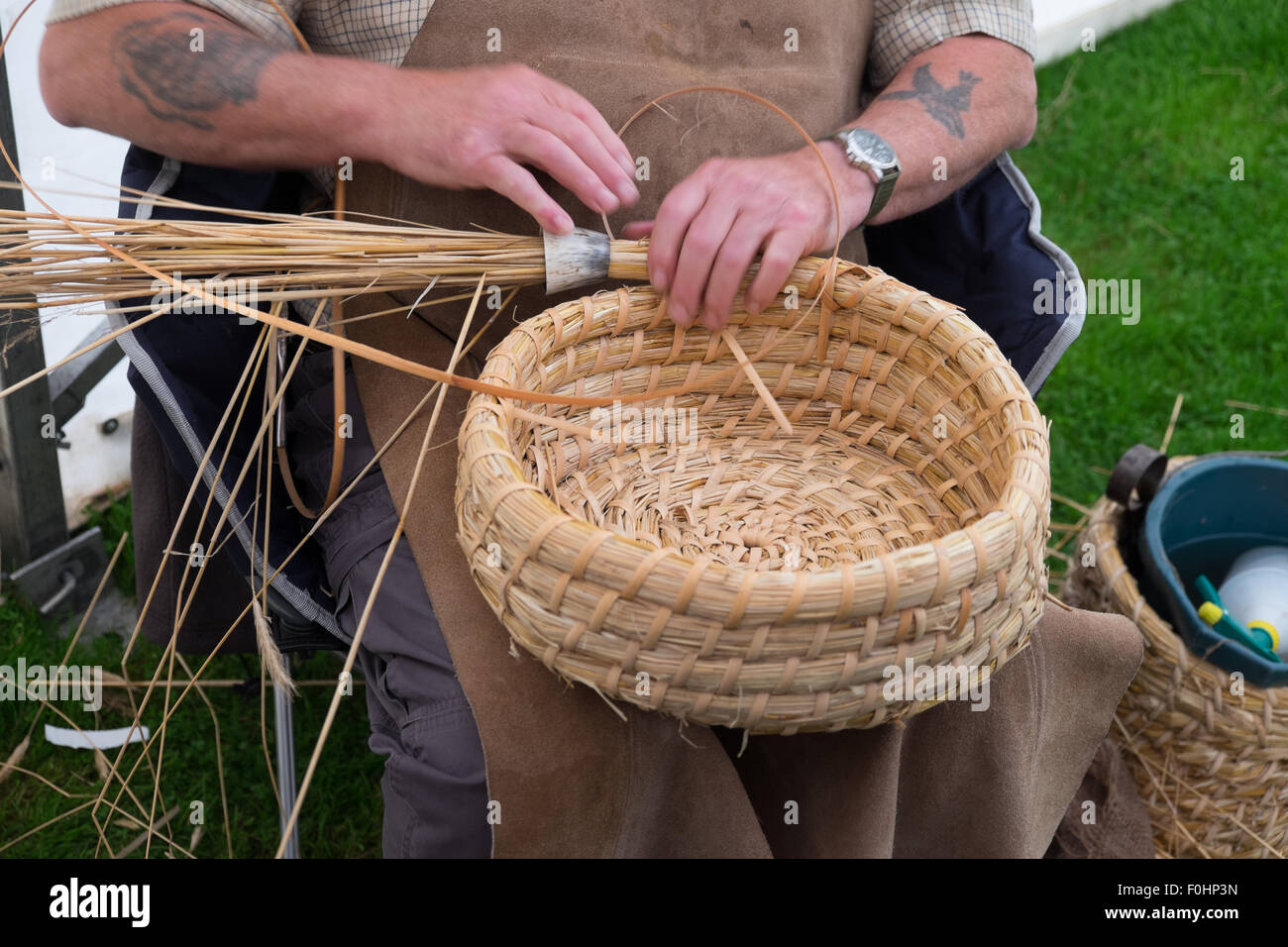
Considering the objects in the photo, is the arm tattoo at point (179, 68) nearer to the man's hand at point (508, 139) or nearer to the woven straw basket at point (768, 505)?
the man's hand at point (508, 139)

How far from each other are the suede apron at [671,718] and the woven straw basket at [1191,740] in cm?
29

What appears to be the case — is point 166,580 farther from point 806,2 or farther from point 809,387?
point 806,2

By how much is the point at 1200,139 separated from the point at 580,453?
288cm

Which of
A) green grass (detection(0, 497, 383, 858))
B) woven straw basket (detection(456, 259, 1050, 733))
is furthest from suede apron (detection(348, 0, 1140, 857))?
green grass (detection(0, 497, 383, 858))

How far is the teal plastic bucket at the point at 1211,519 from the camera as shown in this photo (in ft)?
5.58

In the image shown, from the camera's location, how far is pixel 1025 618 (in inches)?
39.1

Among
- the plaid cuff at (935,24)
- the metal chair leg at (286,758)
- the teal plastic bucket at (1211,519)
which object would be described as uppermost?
the plaid cuff at (935,24)

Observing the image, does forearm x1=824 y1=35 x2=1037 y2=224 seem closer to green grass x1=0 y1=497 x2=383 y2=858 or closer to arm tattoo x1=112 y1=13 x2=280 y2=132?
arm tattoo x1=112 y1=13 x2=280 y2=132

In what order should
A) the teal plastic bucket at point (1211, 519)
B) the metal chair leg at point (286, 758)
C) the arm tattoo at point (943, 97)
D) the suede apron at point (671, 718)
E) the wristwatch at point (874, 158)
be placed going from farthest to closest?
1. the teal plastic bucket at point (1211, 519)
2. the metal chair leg at point (286, 758)
3. the arm tattoo at point (943, 97)
4. the wristwatch at point (874, 158)
5. the suede apron at point (671, 718)

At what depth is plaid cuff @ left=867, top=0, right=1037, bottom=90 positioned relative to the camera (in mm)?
1505

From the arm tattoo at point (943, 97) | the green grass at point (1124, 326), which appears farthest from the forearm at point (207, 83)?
the green grass at point (1124, 326)

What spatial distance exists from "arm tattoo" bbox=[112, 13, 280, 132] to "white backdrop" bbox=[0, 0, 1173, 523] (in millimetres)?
560

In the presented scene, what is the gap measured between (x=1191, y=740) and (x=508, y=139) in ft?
4.25
